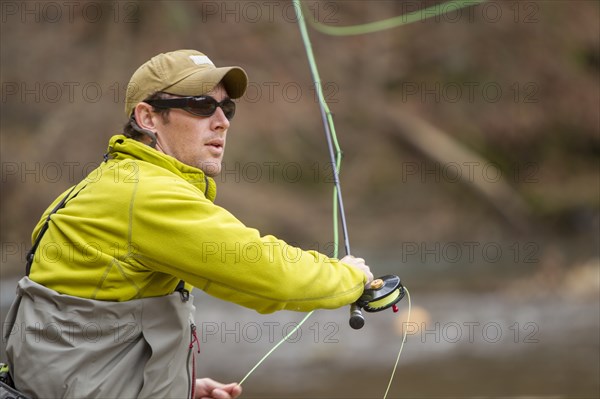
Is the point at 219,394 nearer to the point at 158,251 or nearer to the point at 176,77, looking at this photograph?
the point at 158,251

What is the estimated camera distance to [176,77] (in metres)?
2.66

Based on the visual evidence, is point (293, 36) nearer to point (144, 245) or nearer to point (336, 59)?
point (336, 59)

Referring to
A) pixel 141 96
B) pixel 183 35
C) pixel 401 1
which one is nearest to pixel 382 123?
pixel 401 1

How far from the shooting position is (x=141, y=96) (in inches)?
106

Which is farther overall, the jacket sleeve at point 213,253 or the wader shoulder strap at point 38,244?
the wader shoulder strap at point 38,244

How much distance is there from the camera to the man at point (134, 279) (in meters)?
2.38

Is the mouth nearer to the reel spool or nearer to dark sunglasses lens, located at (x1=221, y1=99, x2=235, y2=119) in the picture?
dark sunglasses lens, located at (x1=221, y1=99, x2=235, y2=119)

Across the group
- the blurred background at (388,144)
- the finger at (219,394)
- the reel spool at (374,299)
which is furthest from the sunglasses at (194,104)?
the blurred background at (388,144)

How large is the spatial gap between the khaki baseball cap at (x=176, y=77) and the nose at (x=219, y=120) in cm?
9

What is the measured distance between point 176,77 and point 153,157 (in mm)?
260

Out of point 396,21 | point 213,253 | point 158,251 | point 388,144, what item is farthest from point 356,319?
point 396,21

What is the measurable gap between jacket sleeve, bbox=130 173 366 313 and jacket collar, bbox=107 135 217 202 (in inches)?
4.2

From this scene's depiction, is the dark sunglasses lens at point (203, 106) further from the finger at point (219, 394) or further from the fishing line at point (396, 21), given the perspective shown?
the fishing line at point (396, 21)

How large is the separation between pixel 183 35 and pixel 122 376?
1040 cm
